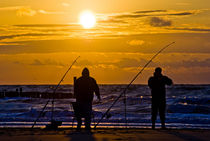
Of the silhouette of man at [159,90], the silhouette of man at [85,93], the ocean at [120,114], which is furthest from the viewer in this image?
the ocean at [120,114]

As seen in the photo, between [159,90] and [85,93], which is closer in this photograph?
[85,93]

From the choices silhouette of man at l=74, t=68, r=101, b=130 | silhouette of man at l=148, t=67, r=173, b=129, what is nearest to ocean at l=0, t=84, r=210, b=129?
silhouette of man at l=74, t=68, r=101, b=130

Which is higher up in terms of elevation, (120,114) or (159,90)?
(159,90)

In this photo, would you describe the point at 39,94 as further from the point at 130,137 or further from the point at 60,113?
the point at 130,137

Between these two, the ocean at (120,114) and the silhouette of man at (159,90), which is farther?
the ocean at (120,114)

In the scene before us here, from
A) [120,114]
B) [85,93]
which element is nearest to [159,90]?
[85,93]

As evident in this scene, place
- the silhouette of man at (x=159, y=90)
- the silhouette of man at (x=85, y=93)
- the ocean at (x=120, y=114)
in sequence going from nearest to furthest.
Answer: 1. the silhouette of man at (x=85, y=93)
2. the silhouette of man at (x=159, y=90)
3. the ocean at (x=120, y=114)

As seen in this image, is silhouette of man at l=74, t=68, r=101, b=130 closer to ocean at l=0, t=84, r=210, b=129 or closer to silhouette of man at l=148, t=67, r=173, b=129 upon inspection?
ocean at l=0, t=84, r=210, b=129

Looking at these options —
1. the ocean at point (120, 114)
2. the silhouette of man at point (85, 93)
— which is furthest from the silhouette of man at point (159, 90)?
the ocean at point (120, 114)

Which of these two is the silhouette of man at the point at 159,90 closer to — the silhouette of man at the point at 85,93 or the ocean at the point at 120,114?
the silhouette of man at the point at 85,93

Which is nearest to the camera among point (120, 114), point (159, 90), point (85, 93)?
point (85, 93)

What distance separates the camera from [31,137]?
11.2 meters

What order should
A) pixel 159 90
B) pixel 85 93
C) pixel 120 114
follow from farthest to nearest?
pixel 120 114, pixel 159 90, pixel 85 93

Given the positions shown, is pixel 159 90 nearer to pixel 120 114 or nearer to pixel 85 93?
pixel 85 93
